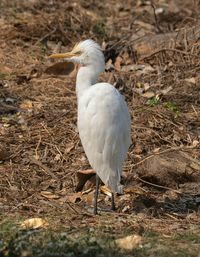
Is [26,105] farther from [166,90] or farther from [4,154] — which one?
[166,90]

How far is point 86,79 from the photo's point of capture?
7016 mm

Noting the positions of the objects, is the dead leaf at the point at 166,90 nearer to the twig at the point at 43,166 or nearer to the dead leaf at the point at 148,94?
the dead leaf at the point at 148,94

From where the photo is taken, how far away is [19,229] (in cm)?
578

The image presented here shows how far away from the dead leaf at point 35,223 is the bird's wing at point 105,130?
0.78m

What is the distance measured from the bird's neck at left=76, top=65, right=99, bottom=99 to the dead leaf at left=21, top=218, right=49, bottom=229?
4.50 feet

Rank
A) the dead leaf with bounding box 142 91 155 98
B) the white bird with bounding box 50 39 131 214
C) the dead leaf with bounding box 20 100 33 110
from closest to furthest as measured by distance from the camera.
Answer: the white bird with bounding box 50 39 131 214 < the dead leaf with bounding box 20 100 33 110 < the dead leaf with bounding box 142 91 155 98

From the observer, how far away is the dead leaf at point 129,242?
220 inches

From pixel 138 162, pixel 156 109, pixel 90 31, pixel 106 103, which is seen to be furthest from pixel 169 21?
pixel 106 103

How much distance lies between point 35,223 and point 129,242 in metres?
0.89

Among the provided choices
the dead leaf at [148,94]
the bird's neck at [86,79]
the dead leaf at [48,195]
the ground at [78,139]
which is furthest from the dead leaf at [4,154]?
the dead leaf at [148,94]

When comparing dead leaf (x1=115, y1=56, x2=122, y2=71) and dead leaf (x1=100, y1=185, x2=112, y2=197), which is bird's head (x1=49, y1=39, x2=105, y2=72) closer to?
dead leaf (x1=100, y1=185, x2=112, y2=197)

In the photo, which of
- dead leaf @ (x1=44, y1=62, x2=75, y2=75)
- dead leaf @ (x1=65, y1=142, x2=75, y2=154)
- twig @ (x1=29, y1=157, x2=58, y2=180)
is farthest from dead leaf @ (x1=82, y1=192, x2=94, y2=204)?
dead leaf @ (x1=44, y1=62, x2=75, y2=75)

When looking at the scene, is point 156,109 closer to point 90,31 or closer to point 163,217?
point 163,217

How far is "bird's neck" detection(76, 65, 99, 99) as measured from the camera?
7.00m
